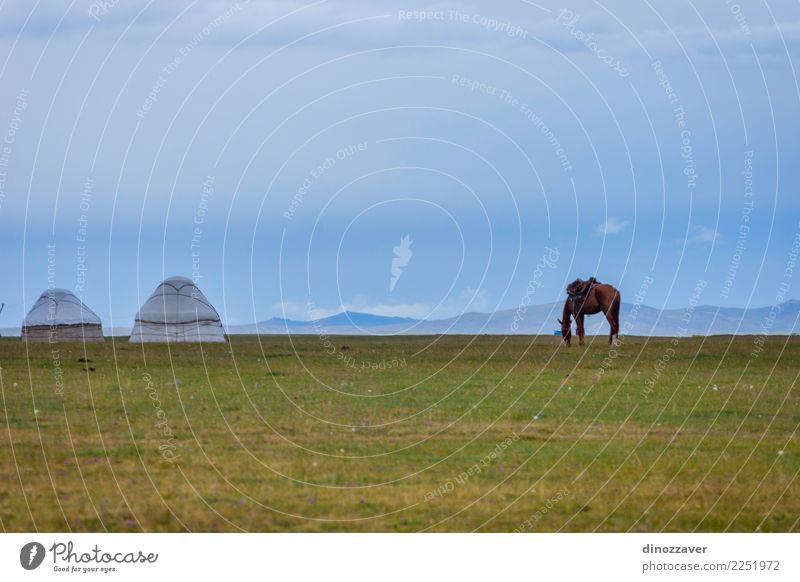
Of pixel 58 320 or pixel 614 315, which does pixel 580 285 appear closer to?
pixel 614 315

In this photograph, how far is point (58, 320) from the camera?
8356 cm

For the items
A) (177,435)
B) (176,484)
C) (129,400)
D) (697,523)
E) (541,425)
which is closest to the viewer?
(697,523)

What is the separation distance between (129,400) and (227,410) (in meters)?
3.40

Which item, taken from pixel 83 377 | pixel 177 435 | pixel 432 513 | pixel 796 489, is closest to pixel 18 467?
pixel 177 435

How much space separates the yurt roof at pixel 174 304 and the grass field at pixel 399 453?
3803 centimetres

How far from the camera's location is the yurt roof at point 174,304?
78125 mm

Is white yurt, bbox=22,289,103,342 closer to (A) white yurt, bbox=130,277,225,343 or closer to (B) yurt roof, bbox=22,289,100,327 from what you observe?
(B) yurt roof, bbox=22,289,100,327

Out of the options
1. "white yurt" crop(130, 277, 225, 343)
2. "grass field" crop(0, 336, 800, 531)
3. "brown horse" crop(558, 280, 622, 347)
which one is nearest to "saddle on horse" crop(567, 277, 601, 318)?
"brown horse" crop(558, 280, 622, 347)

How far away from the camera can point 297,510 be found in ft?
57.9

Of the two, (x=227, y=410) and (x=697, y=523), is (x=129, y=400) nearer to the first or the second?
(x=227, y=410)

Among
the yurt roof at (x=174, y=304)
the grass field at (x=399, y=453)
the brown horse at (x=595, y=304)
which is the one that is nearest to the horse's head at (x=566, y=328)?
the brown horse at (x=595, y=304)

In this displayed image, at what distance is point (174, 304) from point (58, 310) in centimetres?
987

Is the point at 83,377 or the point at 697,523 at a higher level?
the point at 83,377

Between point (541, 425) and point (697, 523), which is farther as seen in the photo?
point (541, 425)
